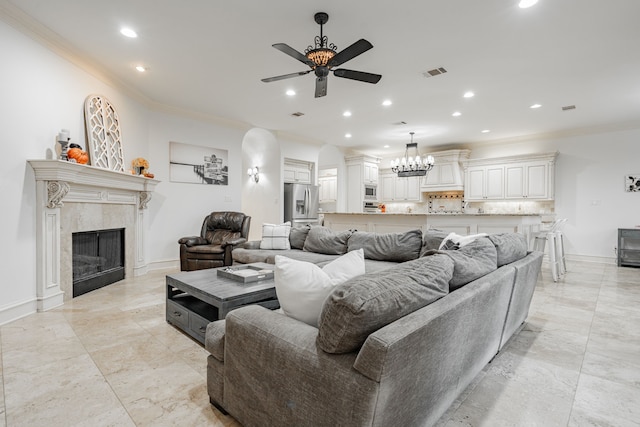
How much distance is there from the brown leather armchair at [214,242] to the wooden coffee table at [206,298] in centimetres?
172

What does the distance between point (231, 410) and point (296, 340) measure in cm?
61

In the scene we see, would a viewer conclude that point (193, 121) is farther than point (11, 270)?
Yes

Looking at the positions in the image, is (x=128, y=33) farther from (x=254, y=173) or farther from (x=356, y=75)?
(x=254, y=173)

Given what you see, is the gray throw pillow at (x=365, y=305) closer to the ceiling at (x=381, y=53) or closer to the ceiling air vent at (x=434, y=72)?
the ceiling at (x=381, y=53)

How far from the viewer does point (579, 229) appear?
6344 mm

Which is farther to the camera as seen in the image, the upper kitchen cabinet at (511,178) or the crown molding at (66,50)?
the upper kitchen cabinet at (511,178)

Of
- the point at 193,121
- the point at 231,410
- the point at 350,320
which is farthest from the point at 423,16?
the point at 193,121

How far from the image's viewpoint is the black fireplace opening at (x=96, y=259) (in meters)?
3.69

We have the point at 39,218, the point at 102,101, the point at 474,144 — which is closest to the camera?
the point at 39,218

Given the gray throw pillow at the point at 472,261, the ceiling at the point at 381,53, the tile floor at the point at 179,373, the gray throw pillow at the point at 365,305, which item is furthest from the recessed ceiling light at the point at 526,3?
the tile floor at the point at 179,373

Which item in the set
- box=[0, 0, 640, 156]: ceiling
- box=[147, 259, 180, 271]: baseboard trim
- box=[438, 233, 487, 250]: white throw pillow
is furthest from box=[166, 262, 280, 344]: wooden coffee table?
box=[147, 259, 180, 271]: baseboard trim

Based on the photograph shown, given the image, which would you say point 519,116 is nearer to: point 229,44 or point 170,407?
point 229,44

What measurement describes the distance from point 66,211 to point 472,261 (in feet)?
13.3

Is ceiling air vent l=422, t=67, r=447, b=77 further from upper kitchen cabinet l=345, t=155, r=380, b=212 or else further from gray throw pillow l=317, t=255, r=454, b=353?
upper kitchen cabinet l=345, t=155, r=380, b=212
